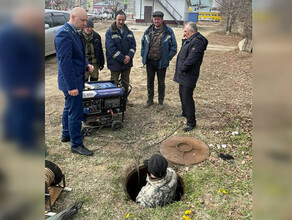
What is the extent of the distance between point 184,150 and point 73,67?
224 cm

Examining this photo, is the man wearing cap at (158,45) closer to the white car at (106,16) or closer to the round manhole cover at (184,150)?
the round manhole cover at (184,150)

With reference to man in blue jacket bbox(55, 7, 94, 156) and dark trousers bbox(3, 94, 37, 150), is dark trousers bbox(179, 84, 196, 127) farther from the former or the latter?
dark trousers bbox(3, 94, 37, 150)

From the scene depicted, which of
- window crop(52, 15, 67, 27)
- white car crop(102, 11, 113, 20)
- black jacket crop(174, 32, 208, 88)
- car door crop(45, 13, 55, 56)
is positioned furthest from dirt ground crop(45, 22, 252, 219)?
white car crop(102, 11, 113, 20)

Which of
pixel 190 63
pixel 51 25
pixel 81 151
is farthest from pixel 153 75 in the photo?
pixel 51 25

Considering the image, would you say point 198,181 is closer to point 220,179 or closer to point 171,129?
point 220,179

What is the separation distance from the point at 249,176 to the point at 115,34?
3.67m

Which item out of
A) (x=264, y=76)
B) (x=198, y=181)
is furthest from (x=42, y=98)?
(x=198, y=181)

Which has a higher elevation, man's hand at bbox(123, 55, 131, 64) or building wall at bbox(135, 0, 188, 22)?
building wall at bbox(135, 0, 188, 22)

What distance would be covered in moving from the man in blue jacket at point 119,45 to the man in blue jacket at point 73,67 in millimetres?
1558

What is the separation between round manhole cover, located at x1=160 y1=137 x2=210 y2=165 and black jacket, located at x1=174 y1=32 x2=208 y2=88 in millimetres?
1058

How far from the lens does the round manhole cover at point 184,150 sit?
13.0 feet

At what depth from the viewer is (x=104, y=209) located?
3.00 meters

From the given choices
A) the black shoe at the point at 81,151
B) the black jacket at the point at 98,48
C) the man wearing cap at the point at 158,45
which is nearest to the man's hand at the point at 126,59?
the man wearing cap at the point at 158,45

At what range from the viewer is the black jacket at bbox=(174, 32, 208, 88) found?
4.30 metres
